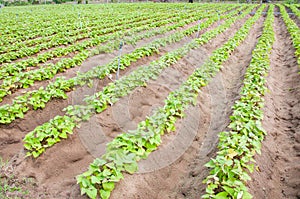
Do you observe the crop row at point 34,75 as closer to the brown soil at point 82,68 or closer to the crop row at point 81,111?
the brown soil at point 82,68

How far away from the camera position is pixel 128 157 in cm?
330

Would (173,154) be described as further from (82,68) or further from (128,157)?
(82,68)

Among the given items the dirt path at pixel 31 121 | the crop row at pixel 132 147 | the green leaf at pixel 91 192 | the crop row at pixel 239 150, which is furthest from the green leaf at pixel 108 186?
the dirt path at pixel 31 121

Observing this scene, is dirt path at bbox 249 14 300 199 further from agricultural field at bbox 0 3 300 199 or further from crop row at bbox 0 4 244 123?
crop row at bbox 0 4 244 123

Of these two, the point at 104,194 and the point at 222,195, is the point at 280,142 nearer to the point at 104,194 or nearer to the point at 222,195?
the point at 222,195

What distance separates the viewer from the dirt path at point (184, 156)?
3.21 metres

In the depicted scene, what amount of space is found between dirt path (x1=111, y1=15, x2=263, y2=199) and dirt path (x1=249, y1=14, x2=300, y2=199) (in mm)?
807

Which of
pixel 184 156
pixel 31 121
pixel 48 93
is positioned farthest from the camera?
pixel 48 93

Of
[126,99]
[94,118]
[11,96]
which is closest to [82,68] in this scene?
[11,96]

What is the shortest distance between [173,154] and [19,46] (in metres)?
9.37

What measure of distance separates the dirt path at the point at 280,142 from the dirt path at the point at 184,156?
0.81 metres

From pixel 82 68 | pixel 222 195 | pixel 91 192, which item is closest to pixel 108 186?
pixel 91 192

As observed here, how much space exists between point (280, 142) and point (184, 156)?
186 cm

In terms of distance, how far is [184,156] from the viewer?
402cm
